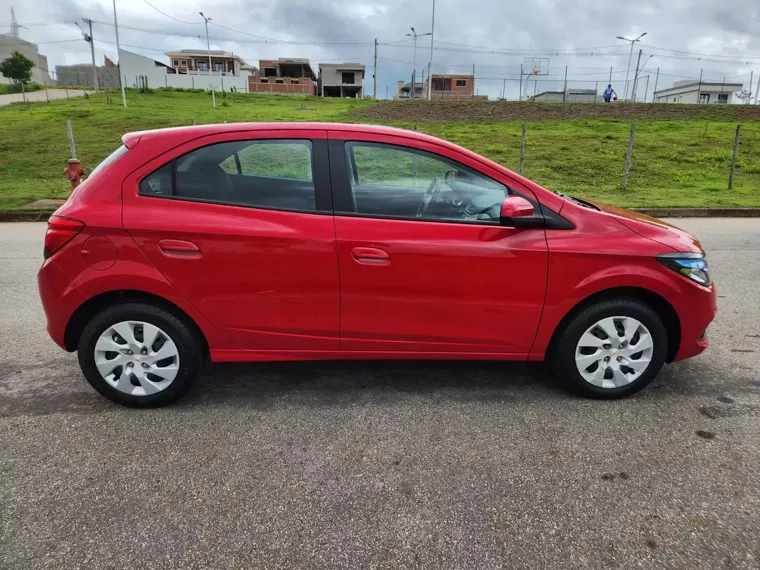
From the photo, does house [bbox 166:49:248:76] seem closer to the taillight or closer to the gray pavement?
the gray pavement

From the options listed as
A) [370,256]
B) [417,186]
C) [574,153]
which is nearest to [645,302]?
[417,186]

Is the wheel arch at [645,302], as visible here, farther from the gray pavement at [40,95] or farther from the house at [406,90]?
the house at [406,90]

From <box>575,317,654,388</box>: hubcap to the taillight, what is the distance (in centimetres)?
304

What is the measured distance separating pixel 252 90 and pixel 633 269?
74.3m

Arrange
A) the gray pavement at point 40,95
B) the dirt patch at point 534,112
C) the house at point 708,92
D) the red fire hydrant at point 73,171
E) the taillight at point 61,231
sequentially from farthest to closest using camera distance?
1. the house at point 708,92
2. the gray pavement at point 40,95
3. the dirt patch at point 534,112
4. the red fire hydrant at point 73,171
5. the taillight at point 61,231

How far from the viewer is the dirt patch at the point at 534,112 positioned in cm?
3014

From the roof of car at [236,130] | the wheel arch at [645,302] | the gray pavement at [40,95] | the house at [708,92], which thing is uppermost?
the house at [708,92]

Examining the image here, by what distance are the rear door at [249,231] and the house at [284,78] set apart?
7195 centimetres

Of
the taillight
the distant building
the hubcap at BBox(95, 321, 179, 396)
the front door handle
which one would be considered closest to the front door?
the front door handle

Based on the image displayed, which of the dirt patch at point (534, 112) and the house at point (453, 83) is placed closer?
the dirt patch at point (534, 112)

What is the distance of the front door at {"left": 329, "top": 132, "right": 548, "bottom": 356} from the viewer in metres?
3.19

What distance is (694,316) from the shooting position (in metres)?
3.41

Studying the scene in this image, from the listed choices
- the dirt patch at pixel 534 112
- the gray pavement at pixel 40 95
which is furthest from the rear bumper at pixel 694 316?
the gray pavement at pixel 40 95

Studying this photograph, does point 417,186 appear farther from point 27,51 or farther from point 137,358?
point 27,51
